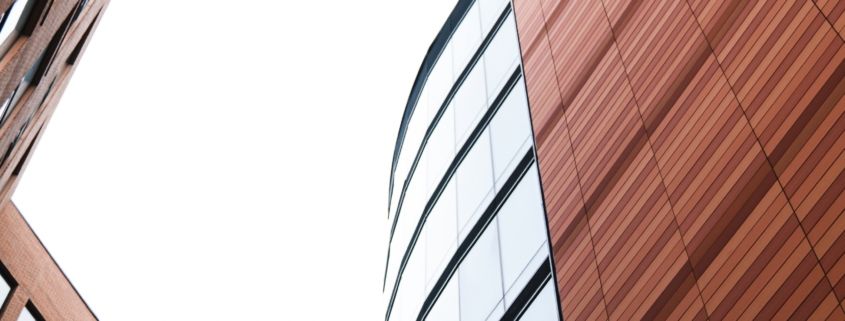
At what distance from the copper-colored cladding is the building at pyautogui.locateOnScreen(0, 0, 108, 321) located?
7515 mm

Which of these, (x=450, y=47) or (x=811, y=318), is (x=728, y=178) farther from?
(x=450, y=47)

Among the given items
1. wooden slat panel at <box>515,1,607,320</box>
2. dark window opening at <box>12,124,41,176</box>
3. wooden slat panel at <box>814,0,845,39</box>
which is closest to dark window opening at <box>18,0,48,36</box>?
wooden slat panel at <box>515,1,607,320</box>

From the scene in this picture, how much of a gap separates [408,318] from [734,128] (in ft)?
34.2

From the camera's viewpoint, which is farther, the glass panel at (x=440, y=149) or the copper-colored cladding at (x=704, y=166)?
the glass panel at (x=440, y=149)

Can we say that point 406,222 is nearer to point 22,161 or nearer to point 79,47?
point 79,47

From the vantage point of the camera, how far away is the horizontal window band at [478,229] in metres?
13.7

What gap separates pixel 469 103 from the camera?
1753 centimetres

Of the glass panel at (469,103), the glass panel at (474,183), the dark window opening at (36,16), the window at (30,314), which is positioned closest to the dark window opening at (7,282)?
the window at (30,314)

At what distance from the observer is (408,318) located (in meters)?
17.5

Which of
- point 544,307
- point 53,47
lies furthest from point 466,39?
point 544,307

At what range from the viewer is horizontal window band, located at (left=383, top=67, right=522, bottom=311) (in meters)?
15.7

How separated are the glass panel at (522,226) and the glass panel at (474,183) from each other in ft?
3.73

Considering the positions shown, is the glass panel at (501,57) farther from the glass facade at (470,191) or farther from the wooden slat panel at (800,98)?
the wooden slat panel at (800,98)

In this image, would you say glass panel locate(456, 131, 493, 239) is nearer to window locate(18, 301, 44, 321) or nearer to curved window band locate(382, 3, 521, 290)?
curved window band locate(382, 3, 521, 290)
